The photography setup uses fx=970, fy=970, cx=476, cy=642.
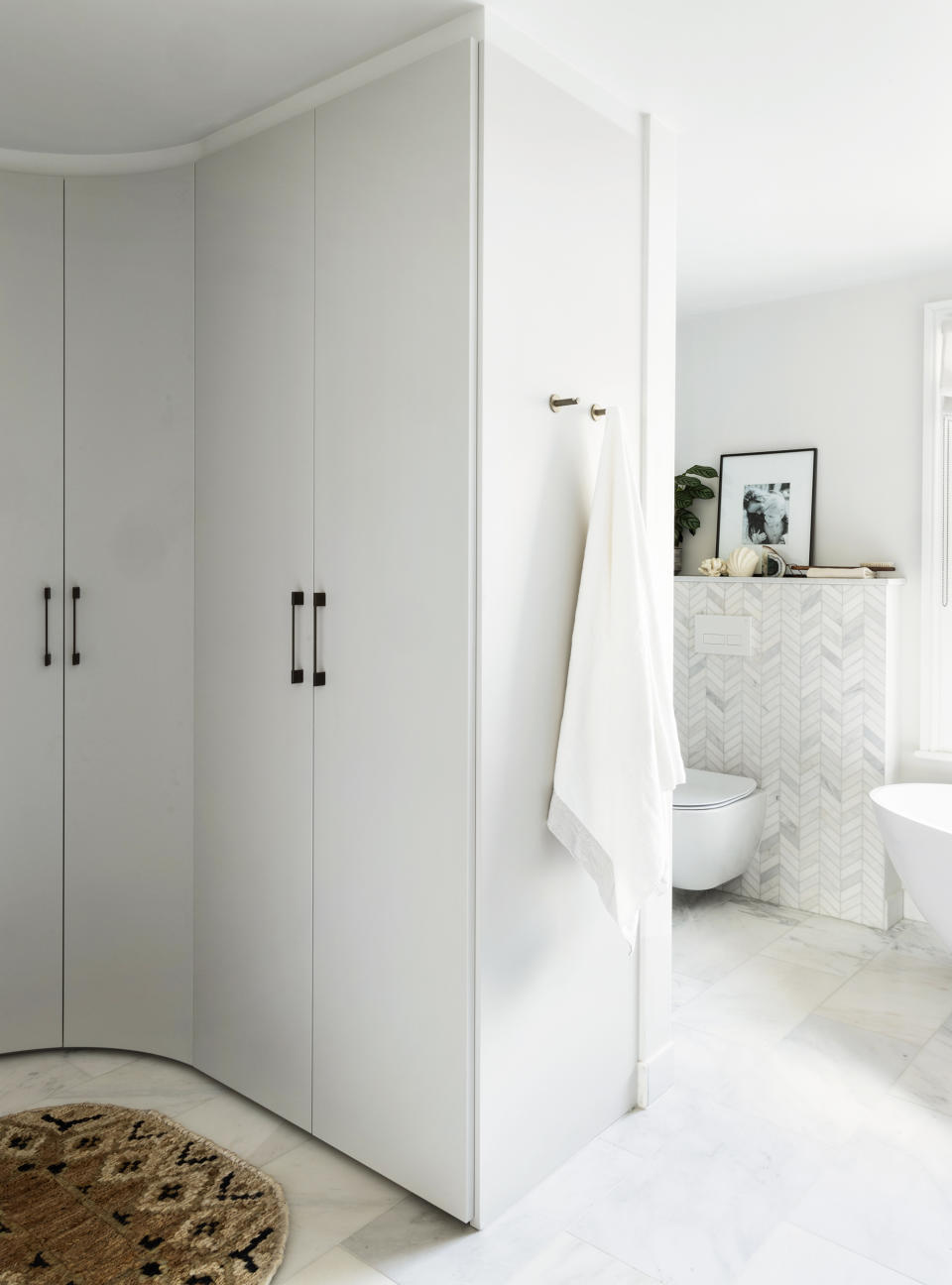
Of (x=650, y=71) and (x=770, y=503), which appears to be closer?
(x=650, y=71)

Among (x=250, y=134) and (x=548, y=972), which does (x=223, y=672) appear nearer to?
(x=548, y=972)

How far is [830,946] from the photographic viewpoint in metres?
3.39

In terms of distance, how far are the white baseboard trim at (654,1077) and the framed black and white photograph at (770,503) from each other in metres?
2.15

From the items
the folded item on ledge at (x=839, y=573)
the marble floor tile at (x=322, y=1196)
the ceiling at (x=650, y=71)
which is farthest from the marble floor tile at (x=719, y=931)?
the ceiling at (x=650, y=71)

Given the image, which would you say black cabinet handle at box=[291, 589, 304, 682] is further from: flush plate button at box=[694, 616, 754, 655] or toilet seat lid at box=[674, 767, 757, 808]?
flush plate button at box=[694, 616, 754, 655]

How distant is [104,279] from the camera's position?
8.34ft

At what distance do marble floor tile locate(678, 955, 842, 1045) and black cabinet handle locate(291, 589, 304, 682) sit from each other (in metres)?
1.55

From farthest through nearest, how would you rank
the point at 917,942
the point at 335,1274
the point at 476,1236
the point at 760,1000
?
the point at 917,942
the point at 760,1000
the point at 476,1236
the point at 335,1274

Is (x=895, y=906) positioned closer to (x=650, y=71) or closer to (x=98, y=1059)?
(x=98, y=1059)

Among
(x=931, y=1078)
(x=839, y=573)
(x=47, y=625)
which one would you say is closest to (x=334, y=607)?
(x=47, y=625)

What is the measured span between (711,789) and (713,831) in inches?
9.2

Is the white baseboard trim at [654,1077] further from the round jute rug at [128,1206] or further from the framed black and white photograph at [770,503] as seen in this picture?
the framed black and white photograph at [770,503]

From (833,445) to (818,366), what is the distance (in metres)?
0.32

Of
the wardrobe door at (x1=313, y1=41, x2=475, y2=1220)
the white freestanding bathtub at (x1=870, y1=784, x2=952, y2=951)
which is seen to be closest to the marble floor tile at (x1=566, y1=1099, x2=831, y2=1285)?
the wardrobe door at (x1=313, y1=41, x2=475, y2=1220)
